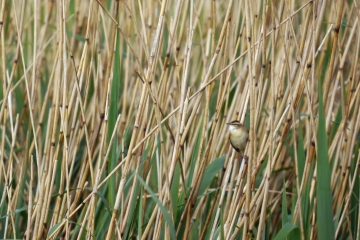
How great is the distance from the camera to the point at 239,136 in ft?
4.67

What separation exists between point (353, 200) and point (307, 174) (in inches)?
12.7

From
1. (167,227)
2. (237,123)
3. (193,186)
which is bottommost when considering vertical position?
(167,227)

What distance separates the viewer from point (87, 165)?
5.06 ft

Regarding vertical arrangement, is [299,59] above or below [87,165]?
above

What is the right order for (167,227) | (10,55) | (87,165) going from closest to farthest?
(167,227)
(87,165)
(10,55)

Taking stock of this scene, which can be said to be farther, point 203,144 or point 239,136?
point 203,144

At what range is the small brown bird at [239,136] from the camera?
4.64ft

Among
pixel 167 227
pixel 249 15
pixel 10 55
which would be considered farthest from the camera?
pixel 10 55

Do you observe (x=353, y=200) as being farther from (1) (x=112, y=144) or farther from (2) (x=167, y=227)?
(1) (x=112, y=144)

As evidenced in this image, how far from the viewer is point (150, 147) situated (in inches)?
61.2

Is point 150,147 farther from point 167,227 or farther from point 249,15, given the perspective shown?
point 249,15

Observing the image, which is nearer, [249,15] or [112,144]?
[249,15]

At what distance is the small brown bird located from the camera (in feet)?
4.64

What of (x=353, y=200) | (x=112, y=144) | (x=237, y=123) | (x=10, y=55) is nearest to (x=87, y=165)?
(x=112, y=144)
